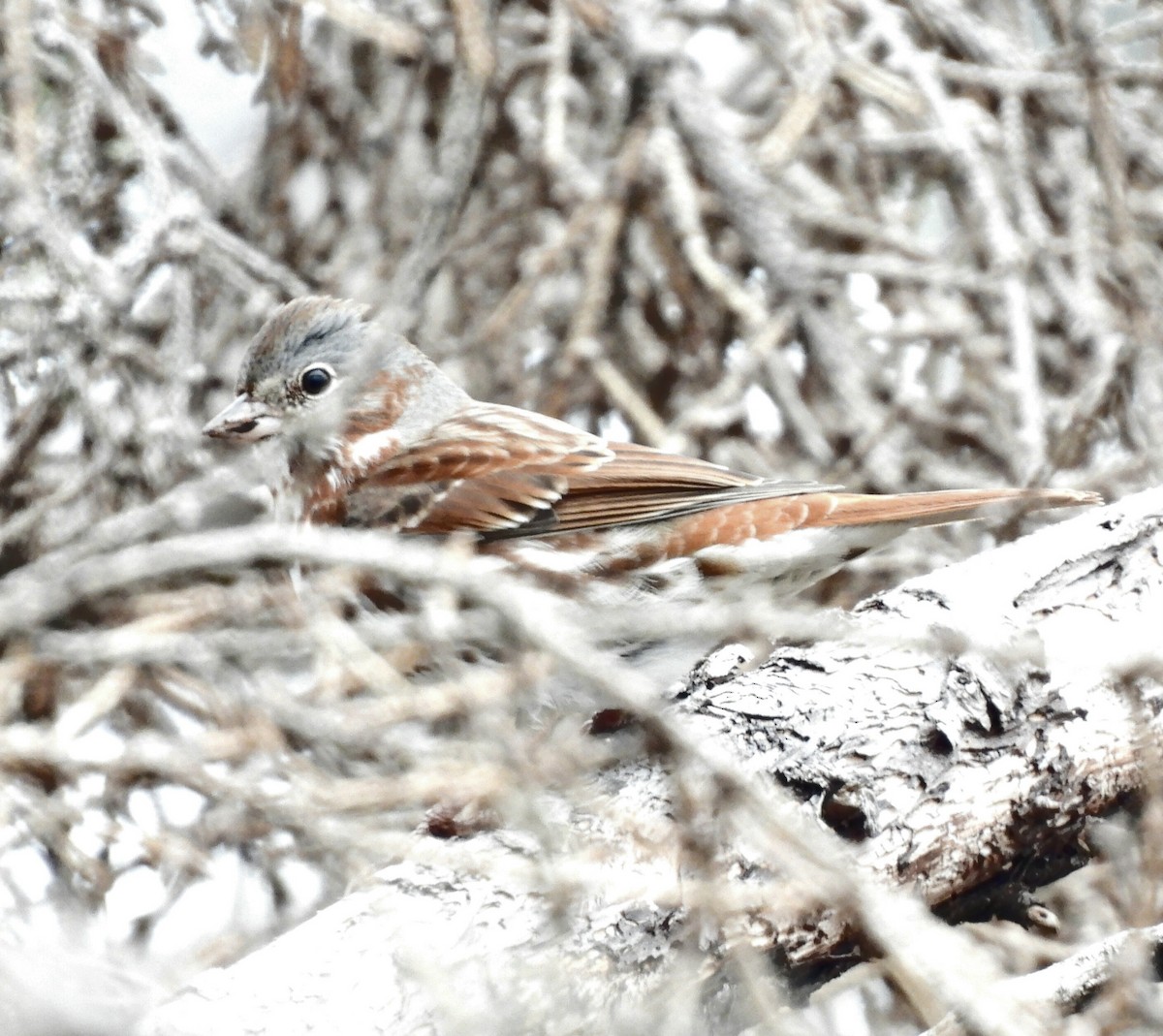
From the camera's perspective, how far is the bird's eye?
394 cm

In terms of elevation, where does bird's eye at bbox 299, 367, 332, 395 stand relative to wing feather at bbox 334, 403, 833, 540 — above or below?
above

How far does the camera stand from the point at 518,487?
3832mm

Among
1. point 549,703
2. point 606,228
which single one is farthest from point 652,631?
point 606,228

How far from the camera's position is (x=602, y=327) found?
4.29m

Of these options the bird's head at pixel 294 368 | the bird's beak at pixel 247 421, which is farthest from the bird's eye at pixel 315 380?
the bird's beak at pixel 247 421

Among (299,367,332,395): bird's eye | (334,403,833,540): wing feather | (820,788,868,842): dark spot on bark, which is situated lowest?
(820,788,868,842): dark spot on bark

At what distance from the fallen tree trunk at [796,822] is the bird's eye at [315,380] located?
145 centimetres

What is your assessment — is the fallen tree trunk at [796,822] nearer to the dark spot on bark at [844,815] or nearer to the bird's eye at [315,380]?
the dark spot on bark at [844,815]

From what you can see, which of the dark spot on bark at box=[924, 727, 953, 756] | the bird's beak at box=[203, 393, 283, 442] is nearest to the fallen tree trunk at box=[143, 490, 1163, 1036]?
the dark spot on bark at box=[924, 727, 953, 756]

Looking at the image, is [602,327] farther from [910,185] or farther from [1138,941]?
[1138,941]

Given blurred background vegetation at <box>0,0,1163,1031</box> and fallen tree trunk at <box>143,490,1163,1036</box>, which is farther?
blurred background vegetation at <box>0,0,1163,1031</box>

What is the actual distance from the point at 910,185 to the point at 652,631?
349 centimetres

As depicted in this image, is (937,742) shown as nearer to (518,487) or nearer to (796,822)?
(796,822)

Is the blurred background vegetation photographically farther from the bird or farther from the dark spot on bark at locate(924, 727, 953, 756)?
the dark spot on bark at locate(924, 727, 953, 756)
